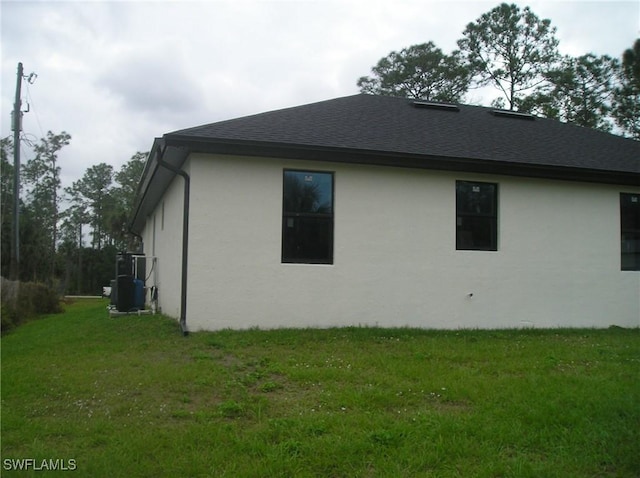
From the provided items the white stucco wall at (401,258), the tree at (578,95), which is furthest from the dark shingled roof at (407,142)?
the tree at (578,95)

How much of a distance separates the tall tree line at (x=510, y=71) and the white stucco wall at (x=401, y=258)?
54.5 feet

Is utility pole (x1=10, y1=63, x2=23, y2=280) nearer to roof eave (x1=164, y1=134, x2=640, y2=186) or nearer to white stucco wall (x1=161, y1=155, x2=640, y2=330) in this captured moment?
white stucco wall (x1=161, y1=155, x2=640, y2=330)

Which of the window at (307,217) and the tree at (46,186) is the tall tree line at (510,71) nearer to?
the window at (307,217)

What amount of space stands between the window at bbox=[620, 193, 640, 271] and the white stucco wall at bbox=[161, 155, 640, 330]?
209 mm

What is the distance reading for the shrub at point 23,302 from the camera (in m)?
13.2

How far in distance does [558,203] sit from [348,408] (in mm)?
7732

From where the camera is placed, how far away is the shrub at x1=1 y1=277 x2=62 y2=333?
1316cm

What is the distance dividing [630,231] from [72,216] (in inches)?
2231

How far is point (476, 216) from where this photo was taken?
1009cm

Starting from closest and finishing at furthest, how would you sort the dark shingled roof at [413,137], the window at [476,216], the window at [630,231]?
the dark shingled roof at [413,137] → the window at [476,216] → the window at [630,231]

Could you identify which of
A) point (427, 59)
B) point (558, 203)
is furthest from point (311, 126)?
point (427, 59)

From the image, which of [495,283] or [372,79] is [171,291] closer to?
[495,283]

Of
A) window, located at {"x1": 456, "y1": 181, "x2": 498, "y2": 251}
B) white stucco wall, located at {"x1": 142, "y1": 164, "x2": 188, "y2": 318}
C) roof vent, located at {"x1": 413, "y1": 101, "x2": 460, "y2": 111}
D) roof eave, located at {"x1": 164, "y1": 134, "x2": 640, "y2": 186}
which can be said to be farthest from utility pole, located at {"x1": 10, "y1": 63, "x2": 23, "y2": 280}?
window, located at {"x1": 456, "y1": 181, "x2": 498, "y2": 251}

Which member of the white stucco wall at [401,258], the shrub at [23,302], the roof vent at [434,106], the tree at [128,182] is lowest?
the shrub at [23,302]
